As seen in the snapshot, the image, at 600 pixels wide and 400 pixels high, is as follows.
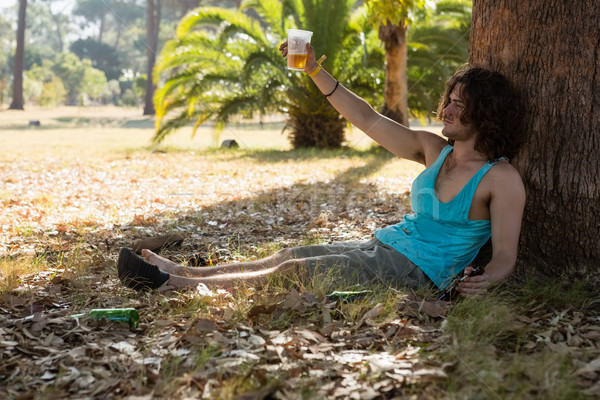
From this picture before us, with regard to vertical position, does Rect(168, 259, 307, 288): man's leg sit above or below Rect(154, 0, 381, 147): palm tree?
below

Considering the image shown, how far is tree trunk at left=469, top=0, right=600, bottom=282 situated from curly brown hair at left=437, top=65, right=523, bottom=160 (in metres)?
0.15

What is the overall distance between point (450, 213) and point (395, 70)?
8.28m

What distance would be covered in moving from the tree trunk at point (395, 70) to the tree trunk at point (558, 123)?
7.46 meters

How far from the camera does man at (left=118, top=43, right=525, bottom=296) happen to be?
9.98ft

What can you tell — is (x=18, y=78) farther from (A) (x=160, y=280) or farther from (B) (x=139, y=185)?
(A) (x=160, y=280)

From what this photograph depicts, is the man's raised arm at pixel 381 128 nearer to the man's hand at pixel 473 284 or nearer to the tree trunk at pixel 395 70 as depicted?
the man's hand at pixel 473 284

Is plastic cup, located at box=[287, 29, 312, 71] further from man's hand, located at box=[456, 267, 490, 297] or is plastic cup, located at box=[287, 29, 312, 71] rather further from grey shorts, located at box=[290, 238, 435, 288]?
man's hand, located at box=[456, 267, 490, 297]

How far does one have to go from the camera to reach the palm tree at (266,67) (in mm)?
12086

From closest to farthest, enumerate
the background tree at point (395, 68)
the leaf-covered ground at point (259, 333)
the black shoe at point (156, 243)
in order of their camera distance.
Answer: the leaf-covered ground at point (259, 333) → the black shoe at point (156, 243) → the background tree at point (395, 68)

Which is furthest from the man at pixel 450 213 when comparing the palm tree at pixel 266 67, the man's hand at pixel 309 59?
the palm tree at pixel 266 67

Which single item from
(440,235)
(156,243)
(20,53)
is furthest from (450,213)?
(20,53)

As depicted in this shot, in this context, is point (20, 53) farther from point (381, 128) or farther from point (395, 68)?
point (381, 128)

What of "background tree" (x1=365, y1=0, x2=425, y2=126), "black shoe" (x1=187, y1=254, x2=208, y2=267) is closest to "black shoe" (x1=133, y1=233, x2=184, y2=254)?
"black shoe" (x1=187, y1=254, x2=208, y2=267)

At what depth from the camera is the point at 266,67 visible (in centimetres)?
1278
